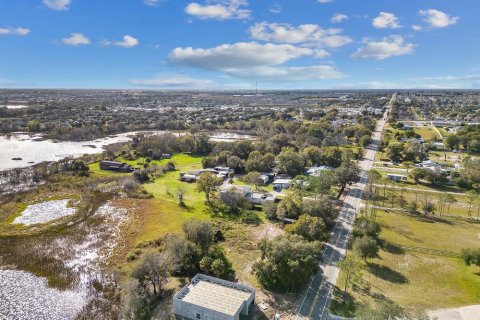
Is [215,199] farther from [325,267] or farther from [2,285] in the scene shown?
[2,285]

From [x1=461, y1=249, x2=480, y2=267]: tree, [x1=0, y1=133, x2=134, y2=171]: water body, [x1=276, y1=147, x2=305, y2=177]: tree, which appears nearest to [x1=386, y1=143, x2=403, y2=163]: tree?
[x1=276, y1=147, x2=305, y2=177]: tree

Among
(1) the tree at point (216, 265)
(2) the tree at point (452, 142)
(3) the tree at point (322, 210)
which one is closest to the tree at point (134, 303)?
(1) the tree at point (216, 265)

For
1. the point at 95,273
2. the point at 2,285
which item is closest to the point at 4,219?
the point at 2,285

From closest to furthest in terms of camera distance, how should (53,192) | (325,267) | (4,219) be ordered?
1. (325,267)
2. (4,219)
3. (53,192)

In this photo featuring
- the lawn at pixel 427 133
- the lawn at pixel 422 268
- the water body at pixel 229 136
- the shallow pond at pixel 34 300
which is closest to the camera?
the shallow pond at pixel 34 300

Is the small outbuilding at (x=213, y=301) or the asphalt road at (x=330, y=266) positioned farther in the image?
the asphalt road at (x=330, y=266)

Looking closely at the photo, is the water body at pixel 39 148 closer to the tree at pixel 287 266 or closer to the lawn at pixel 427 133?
the lawn at pixel 427 133
